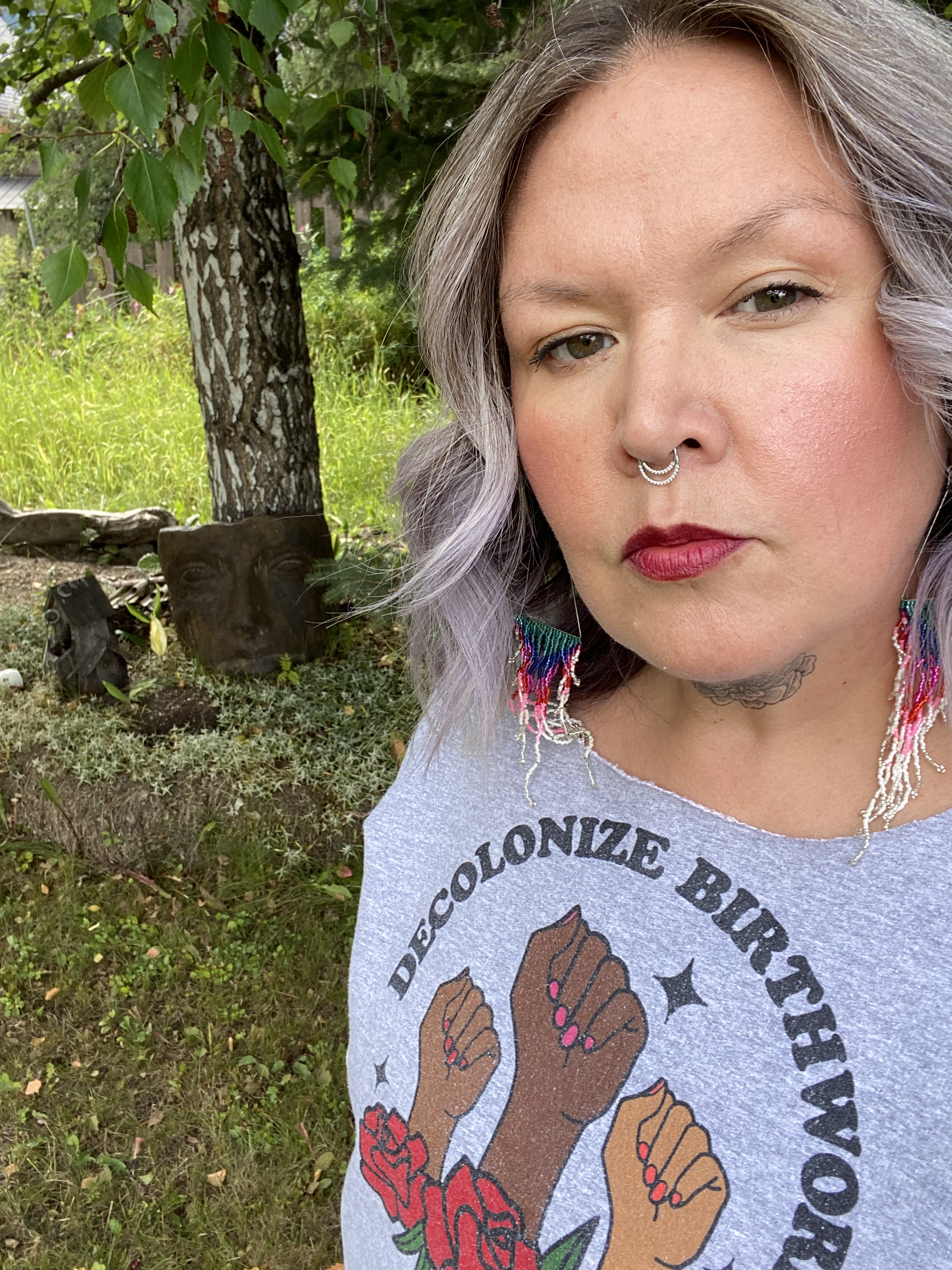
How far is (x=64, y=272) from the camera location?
1649 millimetres

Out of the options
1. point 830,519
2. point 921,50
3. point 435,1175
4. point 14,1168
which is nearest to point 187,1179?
point 14,1168

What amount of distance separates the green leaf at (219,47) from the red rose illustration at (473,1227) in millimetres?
1631

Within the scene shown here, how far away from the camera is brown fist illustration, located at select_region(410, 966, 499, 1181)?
1.14 meters

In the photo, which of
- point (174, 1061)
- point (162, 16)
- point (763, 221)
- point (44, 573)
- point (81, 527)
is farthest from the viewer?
point (81, 527)

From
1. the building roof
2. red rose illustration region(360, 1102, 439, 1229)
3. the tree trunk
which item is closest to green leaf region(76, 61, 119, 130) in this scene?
the tree trunk

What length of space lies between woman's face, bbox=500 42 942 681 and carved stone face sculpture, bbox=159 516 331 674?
2574 millimetres

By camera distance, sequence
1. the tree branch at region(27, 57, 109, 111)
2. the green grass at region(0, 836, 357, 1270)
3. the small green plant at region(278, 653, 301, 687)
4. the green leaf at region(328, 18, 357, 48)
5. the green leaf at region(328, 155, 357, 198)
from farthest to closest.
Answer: the small green plant at region(278, 653, 301, 687) < the tree branch at region(27, 57, 109, 111) < the green grass at region(0, 836, 357, 1270) < the green leaf at region(328, 155, 357, 198) < the green leaf at region(328, 18, 357, 48)

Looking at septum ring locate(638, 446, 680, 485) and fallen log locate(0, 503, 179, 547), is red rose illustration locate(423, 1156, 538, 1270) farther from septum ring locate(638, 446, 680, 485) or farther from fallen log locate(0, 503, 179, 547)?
fallen log locate(0, 503, 179, 547)

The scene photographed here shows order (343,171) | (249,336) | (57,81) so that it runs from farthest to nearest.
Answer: (249,336) < (57,81) < (343,171)

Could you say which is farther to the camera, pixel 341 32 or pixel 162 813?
pixel 162 813

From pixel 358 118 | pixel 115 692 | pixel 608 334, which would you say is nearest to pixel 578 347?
pixel 608 334

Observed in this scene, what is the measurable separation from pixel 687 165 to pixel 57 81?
9.29ft

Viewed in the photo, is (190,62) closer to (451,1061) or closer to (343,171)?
(343,171)

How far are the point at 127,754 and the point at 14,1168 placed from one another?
1.23 metres
